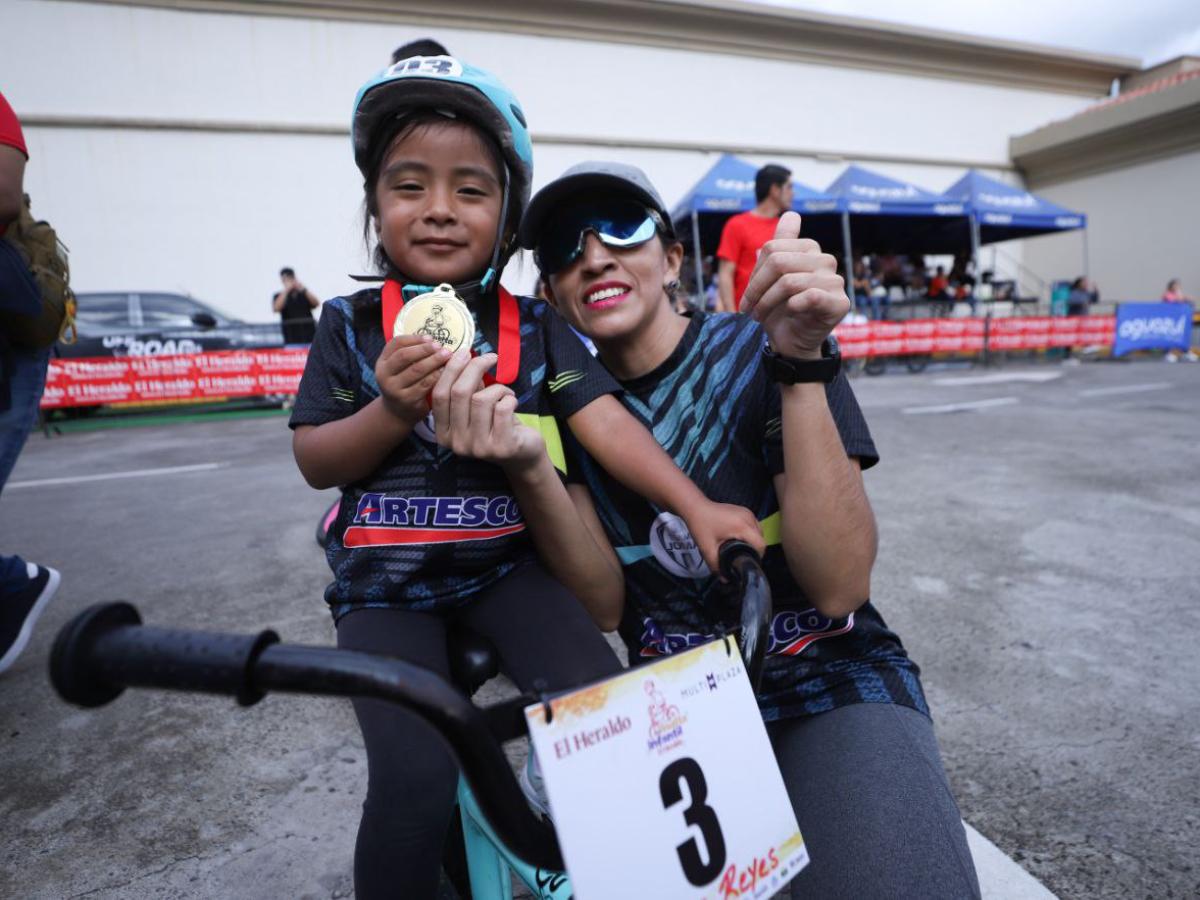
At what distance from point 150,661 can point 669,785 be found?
0.51m

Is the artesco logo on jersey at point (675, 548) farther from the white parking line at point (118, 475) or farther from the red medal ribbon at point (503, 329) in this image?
the white parking line at point (118, 475)

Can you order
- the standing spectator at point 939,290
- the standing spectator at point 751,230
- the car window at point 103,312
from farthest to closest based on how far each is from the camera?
1. the standing spectator at point 939,290
2. the car window at point 103,312
3. the standing spectator at point 751,230

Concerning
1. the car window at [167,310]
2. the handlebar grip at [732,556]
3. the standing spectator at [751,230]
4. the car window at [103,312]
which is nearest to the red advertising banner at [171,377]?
the car window at [103,312]

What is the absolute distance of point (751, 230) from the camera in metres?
6.10

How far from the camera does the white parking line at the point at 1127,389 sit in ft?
29.4

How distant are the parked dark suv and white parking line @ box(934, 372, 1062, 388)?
1114 cm

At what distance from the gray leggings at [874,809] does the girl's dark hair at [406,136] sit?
1130mm

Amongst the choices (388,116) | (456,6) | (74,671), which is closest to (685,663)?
(74,671)

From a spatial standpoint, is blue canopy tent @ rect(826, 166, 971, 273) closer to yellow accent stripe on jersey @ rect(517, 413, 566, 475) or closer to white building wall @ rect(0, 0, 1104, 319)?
white building wall @ rect(0, 0, 1104, 319)

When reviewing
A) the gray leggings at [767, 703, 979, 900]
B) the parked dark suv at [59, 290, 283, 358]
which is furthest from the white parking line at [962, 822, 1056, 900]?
the parked dark suv at [59, 290, 283, 358]

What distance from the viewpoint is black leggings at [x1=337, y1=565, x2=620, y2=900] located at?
102 cm

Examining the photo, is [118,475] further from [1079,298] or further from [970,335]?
[1079,298]

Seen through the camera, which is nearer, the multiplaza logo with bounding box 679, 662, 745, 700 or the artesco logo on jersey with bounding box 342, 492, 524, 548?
the multiplaza logo with bounding box 679, 662, 745, 700

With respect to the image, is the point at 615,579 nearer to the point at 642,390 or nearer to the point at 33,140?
the point at 642,390
